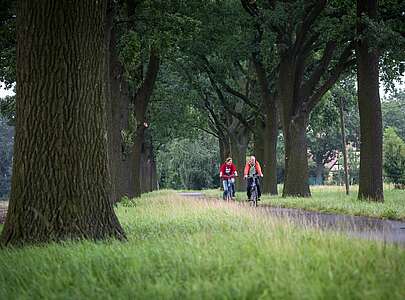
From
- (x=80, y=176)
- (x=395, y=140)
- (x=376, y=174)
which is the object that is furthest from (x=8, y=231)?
(x=395, y=140)

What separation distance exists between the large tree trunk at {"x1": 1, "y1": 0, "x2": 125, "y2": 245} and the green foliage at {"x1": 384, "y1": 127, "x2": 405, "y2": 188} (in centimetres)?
3499

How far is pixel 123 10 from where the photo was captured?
20.8m

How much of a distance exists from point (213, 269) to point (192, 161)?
57744 millimetres

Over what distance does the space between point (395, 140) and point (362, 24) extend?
28299 mm

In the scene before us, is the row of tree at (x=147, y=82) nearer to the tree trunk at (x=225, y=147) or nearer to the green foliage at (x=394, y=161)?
the tree trunk at (x=225, y=147)

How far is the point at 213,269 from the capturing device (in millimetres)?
5426

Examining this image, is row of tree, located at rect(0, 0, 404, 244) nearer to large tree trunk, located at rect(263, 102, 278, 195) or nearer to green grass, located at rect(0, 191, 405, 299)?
large tree trunk, located at rect(263, 102, 278, 195)

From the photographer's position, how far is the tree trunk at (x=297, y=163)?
2412cm

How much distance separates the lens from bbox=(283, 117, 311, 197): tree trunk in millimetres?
24125

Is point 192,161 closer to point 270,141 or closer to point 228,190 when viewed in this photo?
point 270,141

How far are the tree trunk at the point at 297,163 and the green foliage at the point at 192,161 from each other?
35523 mm

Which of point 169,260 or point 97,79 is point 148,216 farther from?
point 169,260

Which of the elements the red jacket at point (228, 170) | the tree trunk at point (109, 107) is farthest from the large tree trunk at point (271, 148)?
the tree trunk at point (109, 107)

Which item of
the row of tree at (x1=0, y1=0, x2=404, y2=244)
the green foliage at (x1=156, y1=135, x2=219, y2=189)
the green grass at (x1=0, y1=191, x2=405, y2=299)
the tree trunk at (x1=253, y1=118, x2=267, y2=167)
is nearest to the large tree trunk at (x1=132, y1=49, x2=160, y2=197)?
the row of tree at (x1=0, y1=0, x2=404, y2=244)
